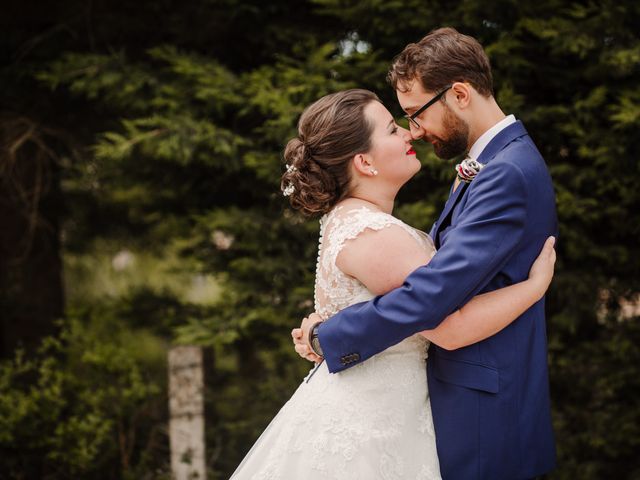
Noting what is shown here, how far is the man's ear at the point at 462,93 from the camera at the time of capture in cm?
269

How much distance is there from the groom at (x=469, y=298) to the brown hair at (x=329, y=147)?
307mm

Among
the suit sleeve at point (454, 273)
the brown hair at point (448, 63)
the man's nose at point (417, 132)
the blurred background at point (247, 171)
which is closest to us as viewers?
the suit sleeve at point (454, 273)

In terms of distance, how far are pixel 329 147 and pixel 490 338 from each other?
0.90 m

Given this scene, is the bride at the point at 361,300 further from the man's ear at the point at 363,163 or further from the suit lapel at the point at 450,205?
the suit lapel at the point at 450,205

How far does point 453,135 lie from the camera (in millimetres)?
2768

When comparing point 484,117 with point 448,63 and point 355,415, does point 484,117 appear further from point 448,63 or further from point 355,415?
point 355,415

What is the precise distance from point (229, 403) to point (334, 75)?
3007 millimetres

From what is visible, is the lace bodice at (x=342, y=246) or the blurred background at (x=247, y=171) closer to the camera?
the lace bodice at (x=342, y=246)

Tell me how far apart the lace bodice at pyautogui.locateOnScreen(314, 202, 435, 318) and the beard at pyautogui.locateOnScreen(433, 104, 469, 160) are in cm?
39

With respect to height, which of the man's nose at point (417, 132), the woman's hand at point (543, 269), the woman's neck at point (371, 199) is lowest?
the woman's hand at point (543, 269)

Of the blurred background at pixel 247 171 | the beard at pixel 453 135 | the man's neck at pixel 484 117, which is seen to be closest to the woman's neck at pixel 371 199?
the beard at pixel 453 135

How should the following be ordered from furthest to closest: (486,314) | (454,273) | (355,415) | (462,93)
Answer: (462,93), (355,415), (486,314), (454,273)

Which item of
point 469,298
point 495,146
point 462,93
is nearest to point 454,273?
point 469,298

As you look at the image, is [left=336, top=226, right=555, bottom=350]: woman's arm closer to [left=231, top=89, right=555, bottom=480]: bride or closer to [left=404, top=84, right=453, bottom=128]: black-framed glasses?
[left=231, top=89, right=555, bottom=480]: bride
